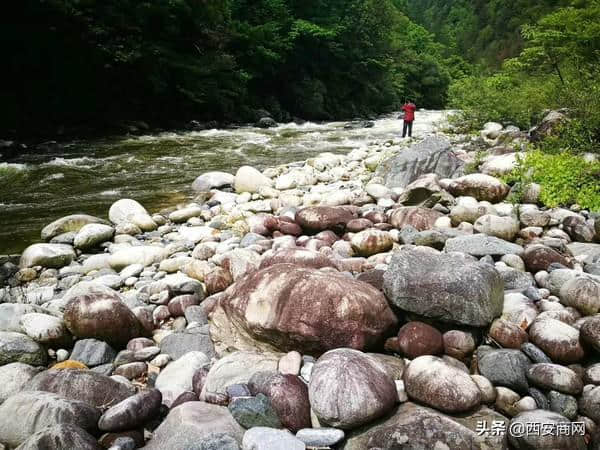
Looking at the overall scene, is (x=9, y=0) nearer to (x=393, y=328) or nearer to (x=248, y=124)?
(x=248, y=124)

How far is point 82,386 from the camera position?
8.68ft

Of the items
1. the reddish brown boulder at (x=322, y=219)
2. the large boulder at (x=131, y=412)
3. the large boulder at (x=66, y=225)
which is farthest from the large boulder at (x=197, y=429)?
the large boulder at (x=66, y=225)

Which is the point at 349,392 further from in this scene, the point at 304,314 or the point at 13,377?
the point at 13,377

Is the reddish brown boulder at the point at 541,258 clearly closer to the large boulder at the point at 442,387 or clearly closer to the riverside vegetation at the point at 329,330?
the riverside vegetation at the point at 329,330

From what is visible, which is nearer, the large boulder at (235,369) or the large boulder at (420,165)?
the large boulder at (235,369)

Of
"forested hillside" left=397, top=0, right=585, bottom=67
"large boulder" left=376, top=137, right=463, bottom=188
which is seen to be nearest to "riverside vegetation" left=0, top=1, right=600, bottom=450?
"large boulder" left=376, top=137, right=463, bottom=188

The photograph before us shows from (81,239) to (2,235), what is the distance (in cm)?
146

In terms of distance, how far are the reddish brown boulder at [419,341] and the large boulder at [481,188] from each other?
3.25 meters

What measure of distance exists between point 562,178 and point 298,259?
380 centimetres

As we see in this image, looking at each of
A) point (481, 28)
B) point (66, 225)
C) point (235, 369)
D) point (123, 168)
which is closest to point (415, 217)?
point (235, 369)

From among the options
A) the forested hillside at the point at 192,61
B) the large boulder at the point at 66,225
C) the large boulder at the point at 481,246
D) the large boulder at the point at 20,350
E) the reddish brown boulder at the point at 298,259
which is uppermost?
the forested hillside at the point at 192,61

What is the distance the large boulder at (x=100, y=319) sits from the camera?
3303mm

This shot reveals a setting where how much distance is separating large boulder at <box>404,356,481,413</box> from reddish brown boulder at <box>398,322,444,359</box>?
0.30 metres

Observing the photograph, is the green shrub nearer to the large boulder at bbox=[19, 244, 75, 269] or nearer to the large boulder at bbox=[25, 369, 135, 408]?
the large boulder at bbox=[25, 369, 135, 408]
